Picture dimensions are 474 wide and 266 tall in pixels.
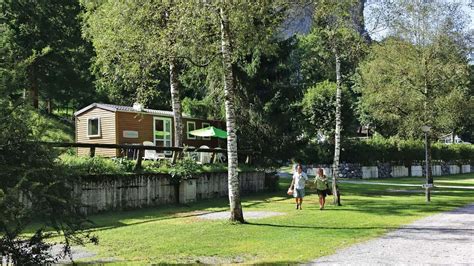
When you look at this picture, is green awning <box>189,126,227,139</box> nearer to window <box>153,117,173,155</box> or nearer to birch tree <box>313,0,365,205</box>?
window <box>153,117,173,155</box>

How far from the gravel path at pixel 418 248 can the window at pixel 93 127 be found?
19.9m

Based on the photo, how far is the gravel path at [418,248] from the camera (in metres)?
8.09

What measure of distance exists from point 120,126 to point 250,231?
17.5 m

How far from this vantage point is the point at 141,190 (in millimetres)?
16812

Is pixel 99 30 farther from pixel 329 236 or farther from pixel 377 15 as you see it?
pixel 329 236

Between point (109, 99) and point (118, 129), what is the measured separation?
14.5 metres

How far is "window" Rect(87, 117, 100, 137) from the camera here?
28272 millimetres

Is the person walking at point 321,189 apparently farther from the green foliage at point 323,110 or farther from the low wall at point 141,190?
the green foliage at point 323,110

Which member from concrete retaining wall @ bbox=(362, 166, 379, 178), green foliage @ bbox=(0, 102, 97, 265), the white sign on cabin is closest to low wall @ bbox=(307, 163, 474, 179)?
concrete retaining wall @ bbox=(362, 166, 379, 178)

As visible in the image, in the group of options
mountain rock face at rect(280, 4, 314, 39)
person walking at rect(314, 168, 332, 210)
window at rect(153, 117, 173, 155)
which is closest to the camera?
mountain rock face at rect(280, 4, 314, 39)

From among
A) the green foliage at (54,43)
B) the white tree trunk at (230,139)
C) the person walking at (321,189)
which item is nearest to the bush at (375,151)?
the green foliage at (54,43)

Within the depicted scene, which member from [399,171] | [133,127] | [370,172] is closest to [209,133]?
[133,127]

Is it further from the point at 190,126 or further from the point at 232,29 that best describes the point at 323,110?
the point at 232,29

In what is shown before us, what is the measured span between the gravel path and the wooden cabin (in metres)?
17.4
